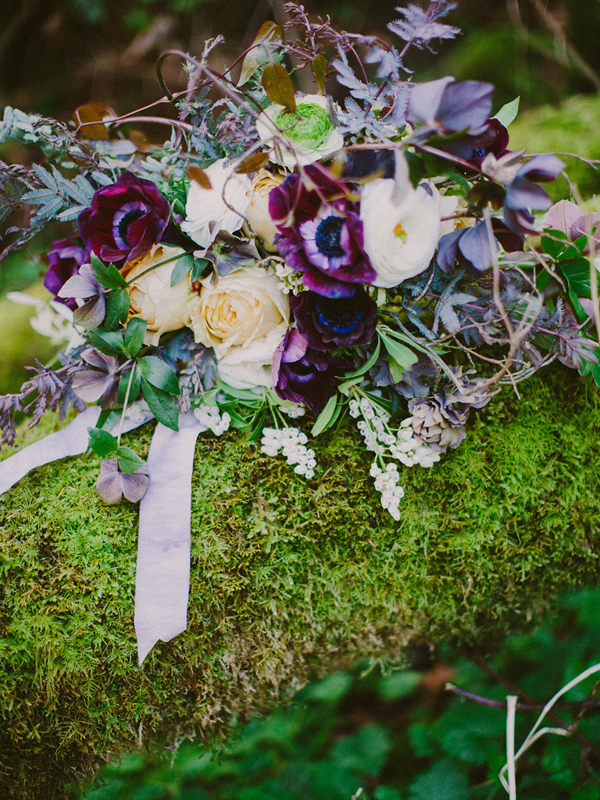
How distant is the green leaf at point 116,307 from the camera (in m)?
0.91

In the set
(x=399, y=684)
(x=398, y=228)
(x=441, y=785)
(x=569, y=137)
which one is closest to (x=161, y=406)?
(x=398, y=228)

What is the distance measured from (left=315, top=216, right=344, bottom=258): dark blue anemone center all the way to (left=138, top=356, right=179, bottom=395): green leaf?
1.15 feet

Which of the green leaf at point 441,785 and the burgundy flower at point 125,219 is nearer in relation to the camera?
the burgundy flower at point 125,219

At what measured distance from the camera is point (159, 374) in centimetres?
92

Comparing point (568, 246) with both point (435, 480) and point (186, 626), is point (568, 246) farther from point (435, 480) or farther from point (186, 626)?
point (186, 626)

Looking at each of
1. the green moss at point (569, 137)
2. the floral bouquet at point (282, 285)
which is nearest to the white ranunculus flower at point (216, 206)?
the floral bouquet at point (282, 285)

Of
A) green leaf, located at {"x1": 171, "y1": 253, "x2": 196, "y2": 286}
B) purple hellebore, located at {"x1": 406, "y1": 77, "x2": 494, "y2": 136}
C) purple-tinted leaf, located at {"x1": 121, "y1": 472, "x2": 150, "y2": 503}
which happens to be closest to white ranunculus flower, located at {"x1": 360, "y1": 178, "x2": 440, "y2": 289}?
purple hellebore, located at {"x1": 406, "y1": 77, "x2": 494, "y2": 136}

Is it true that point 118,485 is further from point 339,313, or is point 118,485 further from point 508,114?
point 508,114

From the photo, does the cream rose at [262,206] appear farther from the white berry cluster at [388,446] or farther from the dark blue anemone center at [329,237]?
the white berry cluster at [388,446]

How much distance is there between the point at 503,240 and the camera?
83cm

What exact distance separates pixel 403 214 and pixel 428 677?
1.76m

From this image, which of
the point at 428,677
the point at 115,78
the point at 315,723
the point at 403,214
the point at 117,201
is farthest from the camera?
the point at 115,78

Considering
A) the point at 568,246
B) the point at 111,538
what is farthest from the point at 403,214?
the point at 111,538

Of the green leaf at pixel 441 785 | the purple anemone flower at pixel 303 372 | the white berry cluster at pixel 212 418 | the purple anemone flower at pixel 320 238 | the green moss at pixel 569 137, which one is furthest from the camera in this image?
the green moss at pixel 569 137
